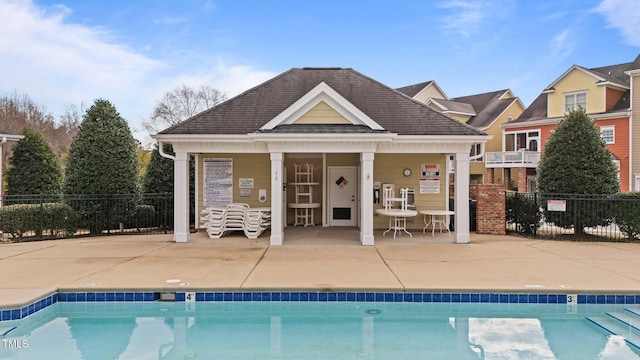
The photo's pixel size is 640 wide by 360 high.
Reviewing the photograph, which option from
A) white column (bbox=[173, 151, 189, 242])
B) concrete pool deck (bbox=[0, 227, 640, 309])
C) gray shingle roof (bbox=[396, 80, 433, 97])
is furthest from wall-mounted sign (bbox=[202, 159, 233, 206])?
gray shingle roof (bbox=[396, 80, 433, 97])

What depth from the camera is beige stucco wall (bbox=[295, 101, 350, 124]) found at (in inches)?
428

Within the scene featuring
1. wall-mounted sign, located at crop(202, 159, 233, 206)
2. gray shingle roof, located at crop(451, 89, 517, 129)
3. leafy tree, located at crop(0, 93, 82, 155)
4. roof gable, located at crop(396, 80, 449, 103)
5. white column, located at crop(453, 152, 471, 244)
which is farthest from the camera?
roof gable, located at crop(396, 80, 449, 103)

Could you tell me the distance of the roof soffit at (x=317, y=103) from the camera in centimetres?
1063

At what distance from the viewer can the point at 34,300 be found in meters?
5.74

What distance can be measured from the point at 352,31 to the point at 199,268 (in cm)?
1332

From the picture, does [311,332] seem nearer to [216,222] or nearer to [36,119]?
[216,222]

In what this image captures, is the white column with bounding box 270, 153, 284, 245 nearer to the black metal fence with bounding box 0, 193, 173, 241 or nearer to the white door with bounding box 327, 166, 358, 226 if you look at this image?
the white door with bounding box 327, 166, 358, 226

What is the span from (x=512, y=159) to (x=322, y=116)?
753 inches

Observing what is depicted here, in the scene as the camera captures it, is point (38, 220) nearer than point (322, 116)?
No

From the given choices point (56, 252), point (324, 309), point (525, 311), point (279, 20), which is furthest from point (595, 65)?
point (56, 252)

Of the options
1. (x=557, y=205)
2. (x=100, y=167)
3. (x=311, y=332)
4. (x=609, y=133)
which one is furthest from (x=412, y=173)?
(x=609, y=133)

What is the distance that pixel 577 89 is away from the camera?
77.4 feet

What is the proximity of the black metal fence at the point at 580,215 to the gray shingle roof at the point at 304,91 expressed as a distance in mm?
3306

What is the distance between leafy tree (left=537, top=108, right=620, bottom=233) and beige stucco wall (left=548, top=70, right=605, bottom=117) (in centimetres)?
1306
